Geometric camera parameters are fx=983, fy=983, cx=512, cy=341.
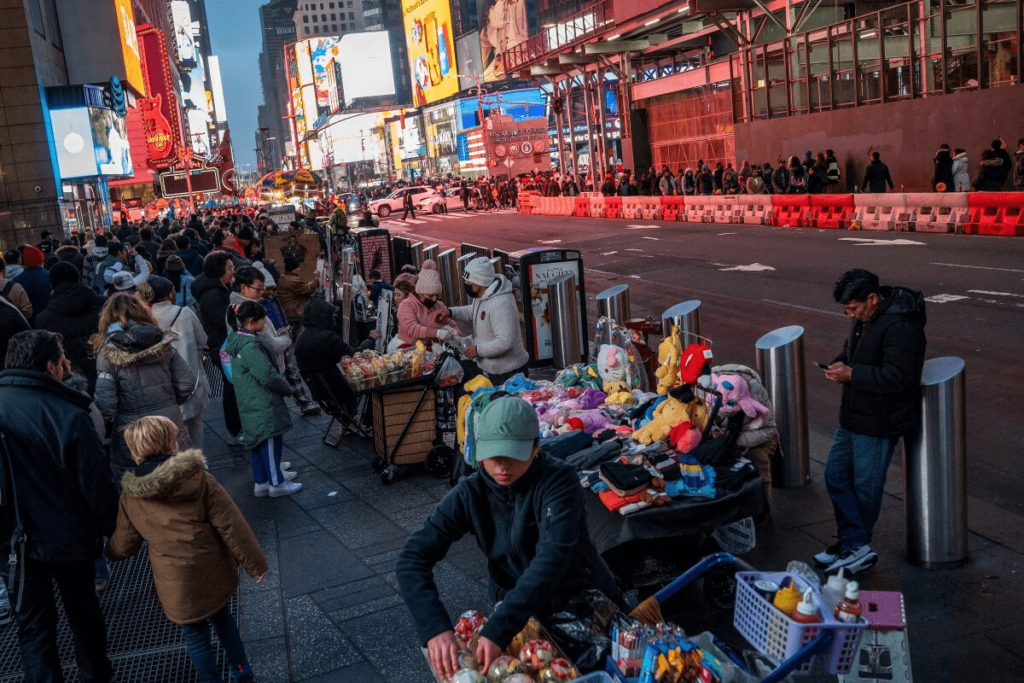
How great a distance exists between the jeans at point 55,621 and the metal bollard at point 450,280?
12646 mm

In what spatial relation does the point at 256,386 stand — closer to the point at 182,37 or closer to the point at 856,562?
the point at 856,562

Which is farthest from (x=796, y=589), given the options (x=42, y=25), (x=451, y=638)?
(x=42, y=25)

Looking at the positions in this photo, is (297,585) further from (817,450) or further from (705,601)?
(817,450)

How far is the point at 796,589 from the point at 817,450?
5.02m

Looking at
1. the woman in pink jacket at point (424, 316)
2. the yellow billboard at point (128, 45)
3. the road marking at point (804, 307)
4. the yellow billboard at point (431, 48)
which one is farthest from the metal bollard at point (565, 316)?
the yellow billboard at point (431, 48)

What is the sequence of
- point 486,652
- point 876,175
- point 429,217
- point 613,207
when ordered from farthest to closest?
point 429,217 → point 613,207 → point 876,175 → point 486,652

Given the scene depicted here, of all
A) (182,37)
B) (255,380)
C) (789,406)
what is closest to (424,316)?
(255,380)

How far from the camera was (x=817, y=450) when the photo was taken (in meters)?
8.46

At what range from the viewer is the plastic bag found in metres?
8.64

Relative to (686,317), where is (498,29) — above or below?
above

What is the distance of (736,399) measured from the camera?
21.3ft

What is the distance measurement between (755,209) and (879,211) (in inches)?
233

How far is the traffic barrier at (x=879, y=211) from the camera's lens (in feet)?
82.9

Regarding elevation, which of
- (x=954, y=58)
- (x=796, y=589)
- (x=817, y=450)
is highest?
(x=954, y=58)
